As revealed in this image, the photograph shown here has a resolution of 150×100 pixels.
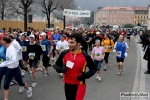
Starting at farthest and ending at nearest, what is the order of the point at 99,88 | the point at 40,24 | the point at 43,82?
the point at 40,24 → the point at 43,82 → the point at 99,88

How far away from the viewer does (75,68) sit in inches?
169

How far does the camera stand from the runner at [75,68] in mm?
4266

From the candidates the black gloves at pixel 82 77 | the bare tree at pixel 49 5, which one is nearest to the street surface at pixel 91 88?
the black gloves at pixel 82 77

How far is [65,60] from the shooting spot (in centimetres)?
434

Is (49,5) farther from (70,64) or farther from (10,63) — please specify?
(70,64)

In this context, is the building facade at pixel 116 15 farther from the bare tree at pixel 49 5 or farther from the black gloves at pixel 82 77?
the black gloves at pixel 82 77

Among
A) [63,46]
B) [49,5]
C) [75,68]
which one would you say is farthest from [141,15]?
[75,68]

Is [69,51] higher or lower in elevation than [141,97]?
higher

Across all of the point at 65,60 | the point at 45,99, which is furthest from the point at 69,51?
the point at 45,99

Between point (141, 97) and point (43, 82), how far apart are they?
3475 millimetres

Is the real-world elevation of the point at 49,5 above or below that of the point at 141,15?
below

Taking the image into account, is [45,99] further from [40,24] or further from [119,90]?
[40,24]

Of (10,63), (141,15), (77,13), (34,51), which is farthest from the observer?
(141,15)

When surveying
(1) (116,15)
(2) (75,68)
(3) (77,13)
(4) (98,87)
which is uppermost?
(1) (116,15)
